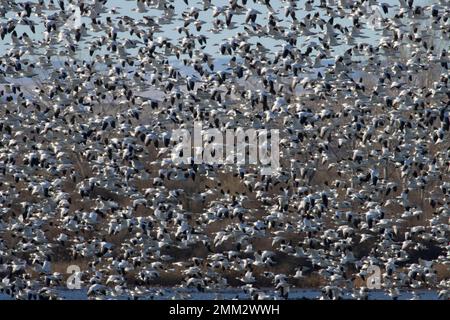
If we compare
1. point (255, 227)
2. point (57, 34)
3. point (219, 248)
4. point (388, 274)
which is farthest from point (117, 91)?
point (388, 274)

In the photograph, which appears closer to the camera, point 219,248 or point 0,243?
point 0,243

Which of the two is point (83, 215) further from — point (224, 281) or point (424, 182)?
point (424, 182)

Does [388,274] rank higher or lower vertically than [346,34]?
lower

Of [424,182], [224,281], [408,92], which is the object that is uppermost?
[408,92]

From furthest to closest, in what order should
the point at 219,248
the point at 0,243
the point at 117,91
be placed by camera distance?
1. the point at 117,91
2. the point at 219,248
3. the point at 0,243

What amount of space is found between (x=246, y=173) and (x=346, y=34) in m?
6.81

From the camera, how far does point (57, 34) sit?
57.5m

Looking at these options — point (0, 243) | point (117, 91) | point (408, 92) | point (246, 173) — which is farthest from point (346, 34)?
point (0, 243)

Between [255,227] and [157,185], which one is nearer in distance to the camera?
[255,227]

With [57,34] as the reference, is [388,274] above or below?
below

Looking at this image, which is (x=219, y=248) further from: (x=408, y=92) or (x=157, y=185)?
(x=408, y=92)

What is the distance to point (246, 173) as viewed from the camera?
56.4 metres

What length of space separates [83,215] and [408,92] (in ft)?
43.2

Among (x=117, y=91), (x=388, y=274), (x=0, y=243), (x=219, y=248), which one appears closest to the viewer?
(x=388, y=274)
